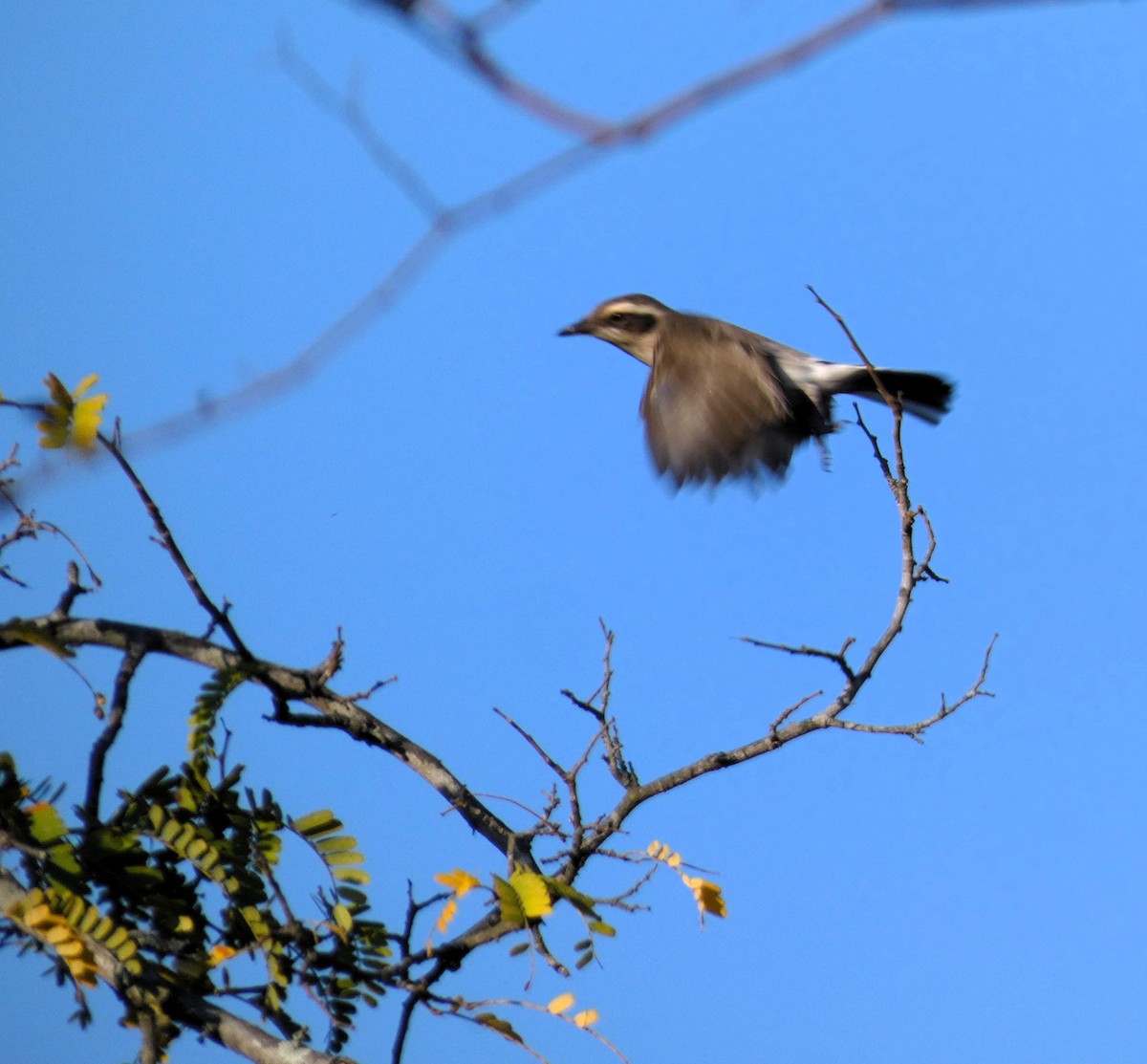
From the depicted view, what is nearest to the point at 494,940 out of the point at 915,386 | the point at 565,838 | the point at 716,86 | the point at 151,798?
the point at 565,838

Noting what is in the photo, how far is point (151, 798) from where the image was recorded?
9.11ft

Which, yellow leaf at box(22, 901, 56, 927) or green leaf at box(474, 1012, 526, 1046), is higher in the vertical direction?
green leaf at box(474, 1012, 526, 1046)

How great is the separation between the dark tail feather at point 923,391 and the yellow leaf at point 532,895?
137 inches

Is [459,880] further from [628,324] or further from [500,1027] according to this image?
[628,324]

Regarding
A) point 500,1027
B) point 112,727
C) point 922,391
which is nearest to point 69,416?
point 112,727

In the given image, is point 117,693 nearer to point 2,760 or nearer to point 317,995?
point 2,760

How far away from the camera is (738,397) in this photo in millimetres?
4816

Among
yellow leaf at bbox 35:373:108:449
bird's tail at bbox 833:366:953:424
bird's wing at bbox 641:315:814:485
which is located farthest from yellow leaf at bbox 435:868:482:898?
bird's tail at bbox 833:366:953:424

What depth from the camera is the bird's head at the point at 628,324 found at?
20.1ft

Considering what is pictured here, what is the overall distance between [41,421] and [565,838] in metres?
1.27

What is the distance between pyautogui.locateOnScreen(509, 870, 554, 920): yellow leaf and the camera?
244 cm

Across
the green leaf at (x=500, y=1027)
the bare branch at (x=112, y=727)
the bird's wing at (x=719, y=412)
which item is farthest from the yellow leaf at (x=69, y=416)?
the bird's wing at (x=719, y=412)

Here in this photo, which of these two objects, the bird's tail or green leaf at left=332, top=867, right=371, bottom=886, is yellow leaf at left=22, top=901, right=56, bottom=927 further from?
the bird's tail

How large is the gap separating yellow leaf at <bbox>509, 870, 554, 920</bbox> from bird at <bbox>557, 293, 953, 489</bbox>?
7.73 ft
